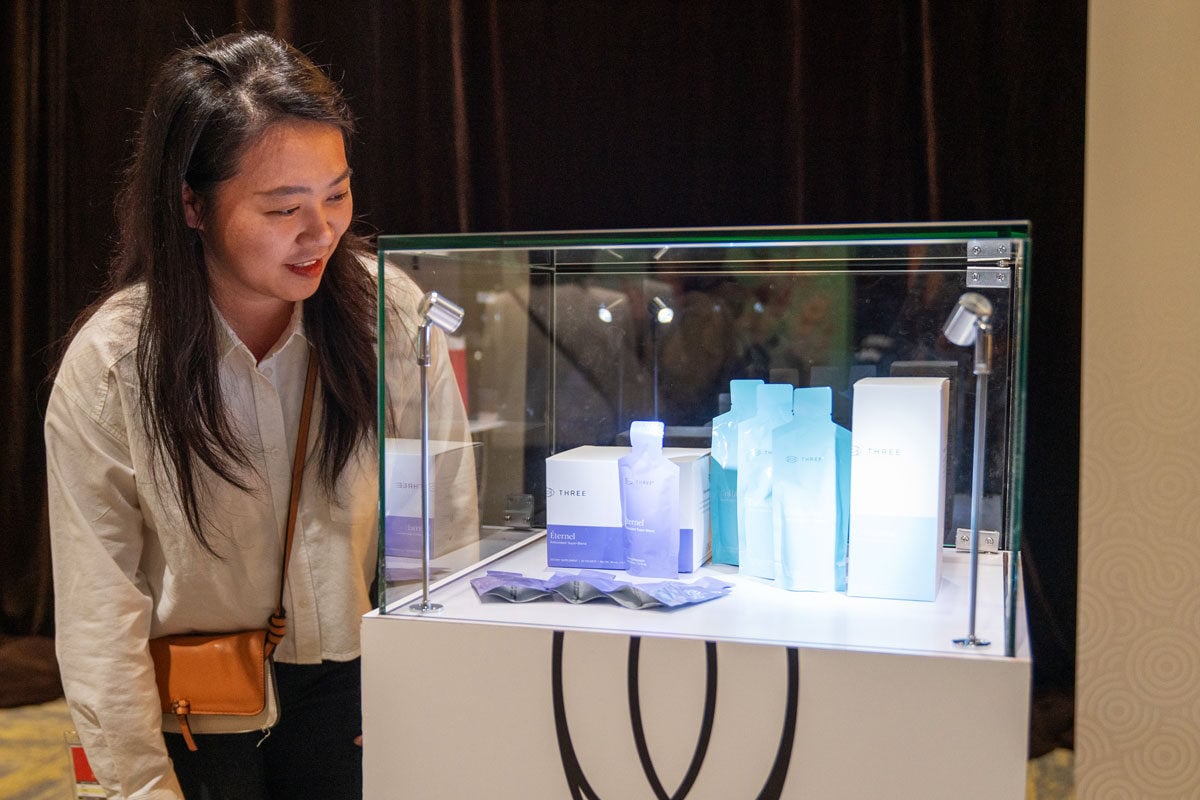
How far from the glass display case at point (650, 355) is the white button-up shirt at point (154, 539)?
3.2 inches

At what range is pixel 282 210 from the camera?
4.11 ft

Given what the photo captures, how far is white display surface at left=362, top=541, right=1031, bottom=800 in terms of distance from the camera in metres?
0.87

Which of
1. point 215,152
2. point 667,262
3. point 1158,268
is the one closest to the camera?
point 667,262

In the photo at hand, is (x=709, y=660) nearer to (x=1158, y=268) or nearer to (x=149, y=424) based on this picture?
(x=149, y=424)

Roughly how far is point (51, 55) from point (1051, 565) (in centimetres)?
286

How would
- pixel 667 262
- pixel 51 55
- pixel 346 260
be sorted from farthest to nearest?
pixel 51 55 < pixel 346 260 < pixel 667 262

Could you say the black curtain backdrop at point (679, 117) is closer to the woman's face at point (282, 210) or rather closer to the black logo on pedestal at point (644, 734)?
the woman's face at point (282, 210)

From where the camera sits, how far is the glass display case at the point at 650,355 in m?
0.99

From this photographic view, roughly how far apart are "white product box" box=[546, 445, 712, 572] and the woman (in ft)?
0.45

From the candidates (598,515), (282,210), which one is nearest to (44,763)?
(282,210)

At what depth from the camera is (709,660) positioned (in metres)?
0.91

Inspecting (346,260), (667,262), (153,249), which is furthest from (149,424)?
(667,262)

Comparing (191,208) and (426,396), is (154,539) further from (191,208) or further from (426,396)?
(426,396)

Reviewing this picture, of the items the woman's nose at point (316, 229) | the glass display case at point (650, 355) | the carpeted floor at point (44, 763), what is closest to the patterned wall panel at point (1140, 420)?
the carpeted floor at point (44, 763)
